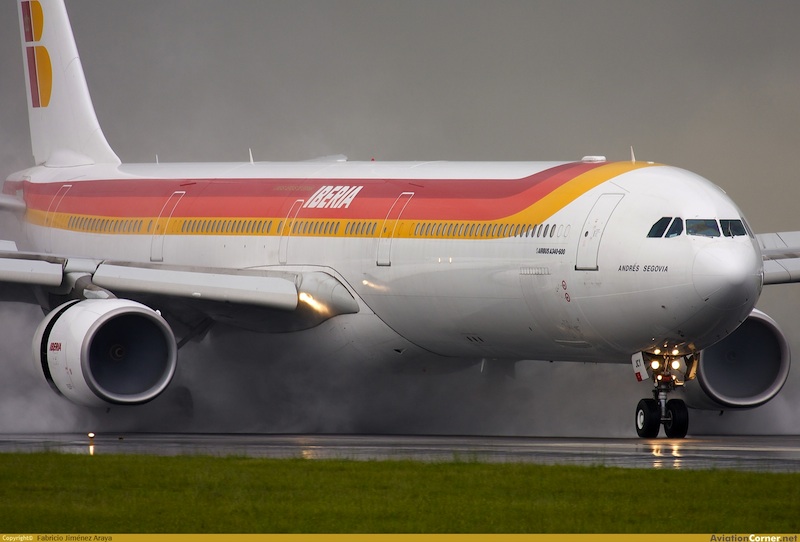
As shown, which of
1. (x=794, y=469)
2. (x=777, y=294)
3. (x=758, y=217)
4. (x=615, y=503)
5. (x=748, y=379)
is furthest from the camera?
(x=758, y=217)

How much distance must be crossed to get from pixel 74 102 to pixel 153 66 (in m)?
4.82

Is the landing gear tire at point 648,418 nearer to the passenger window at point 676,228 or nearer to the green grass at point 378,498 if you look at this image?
the passenger window at point 676,228

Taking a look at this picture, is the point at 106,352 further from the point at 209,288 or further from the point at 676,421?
the point at 676,421

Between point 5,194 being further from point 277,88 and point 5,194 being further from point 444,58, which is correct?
point 444,58

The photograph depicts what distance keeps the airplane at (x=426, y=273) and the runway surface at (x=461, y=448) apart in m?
1.03

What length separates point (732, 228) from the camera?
22344 millimetres

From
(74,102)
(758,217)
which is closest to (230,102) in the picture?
(74,102)

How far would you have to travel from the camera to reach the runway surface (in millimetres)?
18906

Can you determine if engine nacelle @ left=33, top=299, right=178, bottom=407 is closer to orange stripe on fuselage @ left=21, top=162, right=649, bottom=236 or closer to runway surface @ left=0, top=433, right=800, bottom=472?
runway surface @ left=0, top=433, right=800, bottom=472

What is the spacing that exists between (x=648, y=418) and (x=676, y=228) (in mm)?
2742

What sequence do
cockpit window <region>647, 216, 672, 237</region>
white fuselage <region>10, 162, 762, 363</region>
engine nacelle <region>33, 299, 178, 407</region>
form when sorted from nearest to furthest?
white fuselage <region>10, 162, 762, 363</region>, cockpit window <region>647, 216, 672, 237</region>, engine nacelle <region>33, 299, 178, 407</region>

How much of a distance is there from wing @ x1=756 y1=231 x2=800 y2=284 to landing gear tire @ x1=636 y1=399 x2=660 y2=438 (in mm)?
3971

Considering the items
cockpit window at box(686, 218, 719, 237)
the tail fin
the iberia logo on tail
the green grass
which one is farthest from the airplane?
the green grass

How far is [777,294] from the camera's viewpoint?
31.8 meters
